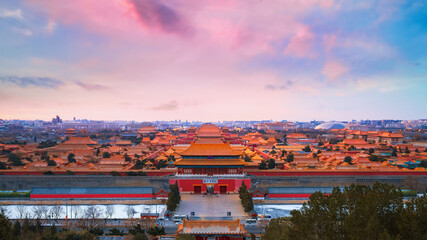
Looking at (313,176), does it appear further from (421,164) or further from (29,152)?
(29,152)

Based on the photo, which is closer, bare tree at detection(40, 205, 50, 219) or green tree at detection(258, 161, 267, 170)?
bare tree at detection(40, 205, 50, 219)

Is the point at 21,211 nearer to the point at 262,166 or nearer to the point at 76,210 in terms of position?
the point at 76,210

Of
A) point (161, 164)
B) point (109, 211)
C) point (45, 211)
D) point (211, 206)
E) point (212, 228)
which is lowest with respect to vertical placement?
point (211, 206)

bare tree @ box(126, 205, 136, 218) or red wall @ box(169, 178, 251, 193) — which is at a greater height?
red wall @ box(169, 178, 251, 193)

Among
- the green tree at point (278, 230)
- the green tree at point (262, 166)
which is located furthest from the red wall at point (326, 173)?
the green tree at point (278, 230)

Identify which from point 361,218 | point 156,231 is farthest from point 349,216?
point 156,231

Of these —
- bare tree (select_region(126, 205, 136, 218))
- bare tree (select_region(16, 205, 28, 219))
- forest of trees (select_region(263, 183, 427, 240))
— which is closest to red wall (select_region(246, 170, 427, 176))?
bare tree (select_region(126, 205, 136, 218))

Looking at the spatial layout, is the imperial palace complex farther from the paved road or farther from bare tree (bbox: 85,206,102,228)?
bare tree (bbox: 85,206,102,228)
